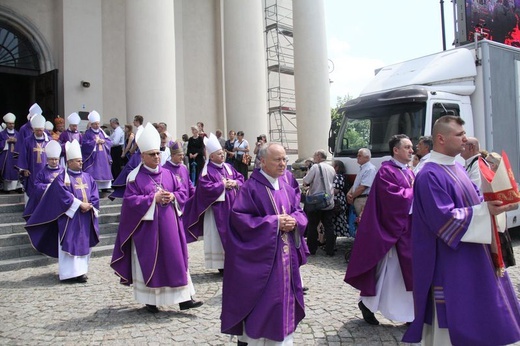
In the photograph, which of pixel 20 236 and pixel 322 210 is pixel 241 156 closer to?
pixel 322 210

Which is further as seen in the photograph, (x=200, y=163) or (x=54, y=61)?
(x=54, y=61)

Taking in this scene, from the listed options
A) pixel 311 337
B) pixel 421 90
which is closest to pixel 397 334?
pixel 311 337

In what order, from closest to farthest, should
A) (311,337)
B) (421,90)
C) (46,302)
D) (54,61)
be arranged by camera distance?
(311,337)
(46,302)
(421,90)
(54,61)

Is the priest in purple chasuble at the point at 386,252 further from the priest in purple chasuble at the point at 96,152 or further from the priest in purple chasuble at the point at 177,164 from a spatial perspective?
the priest in purple chasuble at the point at 96,152

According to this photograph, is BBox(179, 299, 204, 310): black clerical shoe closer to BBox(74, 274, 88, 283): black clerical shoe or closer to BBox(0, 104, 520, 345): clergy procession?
BBox(0, 104, 520, 345): clergy procession

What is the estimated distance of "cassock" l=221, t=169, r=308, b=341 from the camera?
11.8 feet

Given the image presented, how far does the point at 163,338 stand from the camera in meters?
4.63

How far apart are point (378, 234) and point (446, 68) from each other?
5.22 meters

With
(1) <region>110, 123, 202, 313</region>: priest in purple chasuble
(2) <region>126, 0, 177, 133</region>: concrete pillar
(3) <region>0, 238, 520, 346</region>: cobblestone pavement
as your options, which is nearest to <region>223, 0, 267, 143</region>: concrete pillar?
(2) <region>126, 0, 177, 133</region>: concrete pillar

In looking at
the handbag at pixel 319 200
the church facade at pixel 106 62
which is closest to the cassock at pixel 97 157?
the church facade at pixel 106 62

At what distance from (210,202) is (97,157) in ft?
16.6

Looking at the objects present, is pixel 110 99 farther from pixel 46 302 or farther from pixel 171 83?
pixel 46 302

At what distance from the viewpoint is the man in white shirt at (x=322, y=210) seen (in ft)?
27.7

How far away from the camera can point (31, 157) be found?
1003cm
